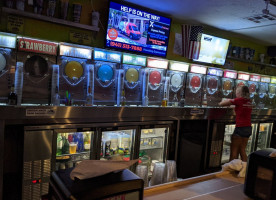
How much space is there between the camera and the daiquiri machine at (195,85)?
5.07 meters

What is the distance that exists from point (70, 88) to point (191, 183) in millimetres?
2536

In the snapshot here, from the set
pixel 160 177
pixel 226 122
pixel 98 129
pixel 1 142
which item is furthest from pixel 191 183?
pixel 226 122

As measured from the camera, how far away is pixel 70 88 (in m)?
3.63

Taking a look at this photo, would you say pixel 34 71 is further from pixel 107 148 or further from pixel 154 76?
pixel 154 76

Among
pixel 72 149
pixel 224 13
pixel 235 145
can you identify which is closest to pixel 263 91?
pixel 235 145

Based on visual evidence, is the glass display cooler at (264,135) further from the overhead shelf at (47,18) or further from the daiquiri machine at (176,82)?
the overhead shelf at (47,18)

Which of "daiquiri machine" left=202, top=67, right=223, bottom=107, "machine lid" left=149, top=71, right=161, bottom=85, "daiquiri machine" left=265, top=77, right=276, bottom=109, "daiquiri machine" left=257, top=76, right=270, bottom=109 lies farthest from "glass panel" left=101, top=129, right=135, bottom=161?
"daiquiri machine" left=265, top=77, right=276, bottom=109

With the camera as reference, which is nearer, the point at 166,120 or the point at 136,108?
the point at 136,108

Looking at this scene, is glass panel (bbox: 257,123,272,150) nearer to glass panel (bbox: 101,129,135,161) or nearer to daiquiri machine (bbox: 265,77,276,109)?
daiquiri machine (bbox: 265,77,276,109)

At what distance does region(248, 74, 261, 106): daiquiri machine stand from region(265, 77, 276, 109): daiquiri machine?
56cm

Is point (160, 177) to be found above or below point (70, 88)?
below

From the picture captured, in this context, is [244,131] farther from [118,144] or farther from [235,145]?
[118,144]

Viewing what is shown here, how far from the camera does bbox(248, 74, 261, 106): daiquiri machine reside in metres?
6.28

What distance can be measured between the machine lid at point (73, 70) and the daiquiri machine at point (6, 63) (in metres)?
0.73
